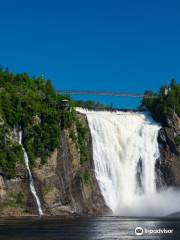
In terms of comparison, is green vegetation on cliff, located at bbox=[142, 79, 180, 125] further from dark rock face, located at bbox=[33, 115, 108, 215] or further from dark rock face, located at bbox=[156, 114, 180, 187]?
dark rock face, located at bbox=[33, 115, 108, 215]

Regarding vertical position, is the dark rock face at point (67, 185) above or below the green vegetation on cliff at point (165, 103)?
below

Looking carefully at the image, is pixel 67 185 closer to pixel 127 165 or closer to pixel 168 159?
pixel 127 165

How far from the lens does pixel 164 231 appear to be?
77875 mm

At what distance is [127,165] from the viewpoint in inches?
5723

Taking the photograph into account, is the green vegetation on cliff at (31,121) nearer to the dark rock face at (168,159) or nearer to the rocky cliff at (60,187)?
the rocky cliff at (60,187)

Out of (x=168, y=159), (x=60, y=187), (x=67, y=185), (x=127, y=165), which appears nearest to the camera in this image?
(x=60, y=187)

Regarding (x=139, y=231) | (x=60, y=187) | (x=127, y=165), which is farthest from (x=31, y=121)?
(x=139, y=231)

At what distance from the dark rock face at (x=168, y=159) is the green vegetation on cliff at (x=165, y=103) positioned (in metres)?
3.71

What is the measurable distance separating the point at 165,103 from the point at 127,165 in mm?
24379

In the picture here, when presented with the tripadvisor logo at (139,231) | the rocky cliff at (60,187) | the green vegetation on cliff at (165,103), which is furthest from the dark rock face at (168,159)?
the tripadvisor logo at (139,231)

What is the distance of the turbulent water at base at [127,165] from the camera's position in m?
139

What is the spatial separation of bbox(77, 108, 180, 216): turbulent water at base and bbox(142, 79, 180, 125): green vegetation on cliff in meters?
6.28

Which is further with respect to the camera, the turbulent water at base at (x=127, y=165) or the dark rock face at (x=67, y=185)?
the turbulent water at base at (x=127, y=165)

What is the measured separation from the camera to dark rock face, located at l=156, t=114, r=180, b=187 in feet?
494
